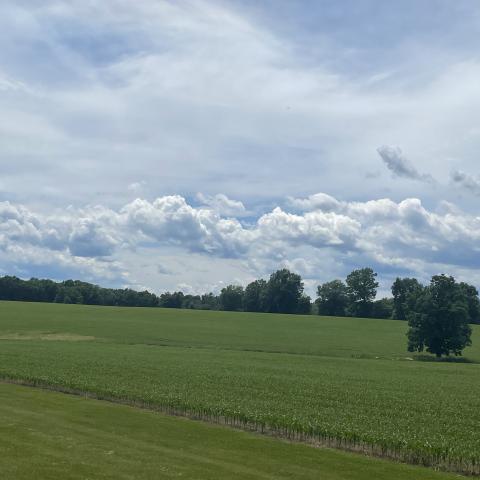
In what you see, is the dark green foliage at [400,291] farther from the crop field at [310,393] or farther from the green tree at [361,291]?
the crop field at [310,393]

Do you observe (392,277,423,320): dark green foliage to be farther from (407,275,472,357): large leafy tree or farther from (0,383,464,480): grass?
(0,383,464,480): grass

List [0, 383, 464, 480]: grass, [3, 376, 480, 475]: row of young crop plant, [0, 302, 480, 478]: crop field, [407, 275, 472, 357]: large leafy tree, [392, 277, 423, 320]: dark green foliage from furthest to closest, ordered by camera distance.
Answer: [392, 277, 423, 320]: dark green foliage → [407, 275, 472, 357]: large leafy tree → [0, 302, 480, 478]: crop field → [3, 376, 480, 475]: row of young crop plant → [0, 383, 464, 480]: grass

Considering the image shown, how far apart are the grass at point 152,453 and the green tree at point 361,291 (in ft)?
532

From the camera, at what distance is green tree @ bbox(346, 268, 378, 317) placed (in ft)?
608

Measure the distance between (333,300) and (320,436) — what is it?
17060 centimetres

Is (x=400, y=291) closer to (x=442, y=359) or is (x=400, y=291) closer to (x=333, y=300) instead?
(x=333, y=300)

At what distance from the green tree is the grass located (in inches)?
6384

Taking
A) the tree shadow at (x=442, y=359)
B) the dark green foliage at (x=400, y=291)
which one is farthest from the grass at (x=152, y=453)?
the dark green foliage at (x=400, y=291)

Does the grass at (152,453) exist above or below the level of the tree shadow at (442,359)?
below

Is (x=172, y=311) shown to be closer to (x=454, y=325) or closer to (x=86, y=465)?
(x=454, y=325)

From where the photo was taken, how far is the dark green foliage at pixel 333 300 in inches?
7549

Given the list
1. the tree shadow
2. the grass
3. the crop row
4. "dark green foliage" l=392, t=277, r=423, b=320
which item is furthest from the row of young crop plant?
"dark green foliage" l=392, t=277, r=423, b=320

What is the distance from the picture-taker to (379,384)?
47188 millimetres

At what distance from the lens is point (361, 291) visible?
186750 mm
